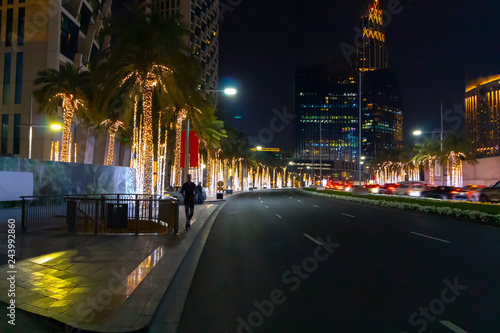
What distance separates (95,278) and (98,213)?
6.55 metres

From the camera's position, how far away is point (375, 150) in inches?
7746

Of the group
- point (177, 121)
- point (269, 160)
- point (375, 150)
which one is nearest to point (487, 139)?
point (375, 150)

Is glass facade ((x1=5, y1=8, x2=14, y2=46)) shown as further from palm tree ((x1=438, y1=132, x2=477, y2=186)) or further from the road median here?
palm tree ((x1=438, y1=132, x2=477, y2=186))

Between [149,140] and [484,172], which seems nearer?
[149,140]

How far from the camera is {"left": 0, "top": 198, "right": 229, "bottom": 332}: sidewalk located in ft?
17.6

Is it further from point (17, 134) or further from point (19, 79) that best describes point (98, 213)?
point (19, 79)

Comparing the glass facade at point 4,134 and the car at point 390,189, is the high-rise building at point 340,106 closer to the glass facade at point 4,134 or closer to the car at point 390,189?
the car at point 390,189

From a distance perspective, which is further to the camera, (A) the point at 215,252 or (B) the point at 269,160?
(B) the point at 269,160

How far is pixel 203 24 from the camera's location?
94.1 meters

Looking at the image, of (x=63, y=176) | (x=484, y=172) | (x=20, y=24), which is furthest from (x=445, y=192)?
(x=20, y=24)

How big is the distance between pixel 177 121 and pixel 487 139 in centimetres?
19402

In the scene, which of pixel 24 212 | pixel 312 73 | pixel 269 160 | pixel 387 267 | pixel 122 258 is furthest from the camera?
pixel 312 73

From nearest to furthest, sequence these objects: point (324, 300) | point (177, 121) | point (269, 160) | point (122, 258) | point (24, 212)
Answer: point (324, 300) → point (122, 258) → point (24, 212) → point (177, 121) → point (269, 160)

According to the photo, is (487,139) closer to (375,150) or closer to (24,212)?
(375,150)
